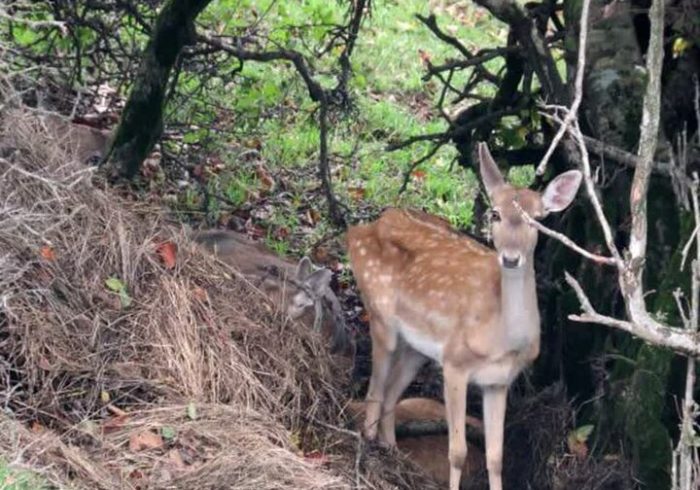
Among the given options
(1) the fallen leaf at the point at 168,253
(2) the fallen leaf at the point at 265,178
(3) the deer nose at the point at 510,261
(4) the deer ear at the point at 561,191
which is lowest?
(1) the fallen leaf at the point at 168,253

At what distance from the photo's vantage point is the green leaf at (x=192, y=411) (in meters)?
8.38

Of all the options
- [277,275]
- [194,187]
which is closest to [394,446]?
[277,275]

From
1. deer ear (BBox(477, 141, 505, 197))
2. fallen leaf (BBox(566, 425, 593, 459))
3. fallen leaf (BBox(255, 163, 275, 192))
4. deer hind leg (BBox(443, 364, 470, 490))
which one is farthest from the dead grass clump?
fallen leaf (BBox(255, 163, 275, 192))

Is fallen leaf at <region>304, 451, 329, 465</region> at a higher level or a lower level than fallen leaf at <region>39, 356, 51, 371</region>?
lower

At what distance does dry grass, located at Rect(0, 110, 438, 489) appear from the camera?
313 inches

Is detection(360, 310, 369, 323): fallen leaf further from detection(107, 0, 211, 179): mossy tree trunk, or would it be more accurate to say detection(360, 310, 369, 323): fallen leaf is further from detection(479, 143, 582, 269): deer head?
detection(479, 143, 582, 269): deer head

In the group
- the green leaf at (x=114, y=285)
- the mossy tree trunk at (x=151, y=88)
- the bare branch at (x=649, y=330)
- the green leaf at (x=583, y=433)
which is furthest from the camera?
the mossy tree trunk at (x=151, y=88)

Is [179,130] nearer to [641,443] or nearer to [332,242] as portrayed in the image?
[332,242]

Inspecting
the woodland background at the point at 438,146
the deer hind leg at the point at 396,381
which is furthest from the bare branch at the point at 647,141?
the deer hind leg at the point at 396,381

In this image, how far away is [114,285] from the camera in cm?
886

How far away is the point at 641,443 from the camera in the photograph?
28.8 ft

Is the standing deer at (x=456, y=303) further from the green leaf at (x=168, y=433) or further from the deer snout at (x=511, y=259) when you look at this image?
the green leaf at (x=168, y=433)

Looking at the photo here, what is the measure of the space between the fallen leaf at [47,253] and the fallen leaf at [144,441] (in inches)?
44.3

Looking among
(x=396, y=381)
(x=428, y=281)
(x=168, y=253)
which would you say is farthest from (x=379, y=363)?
(x=168, y=253)
